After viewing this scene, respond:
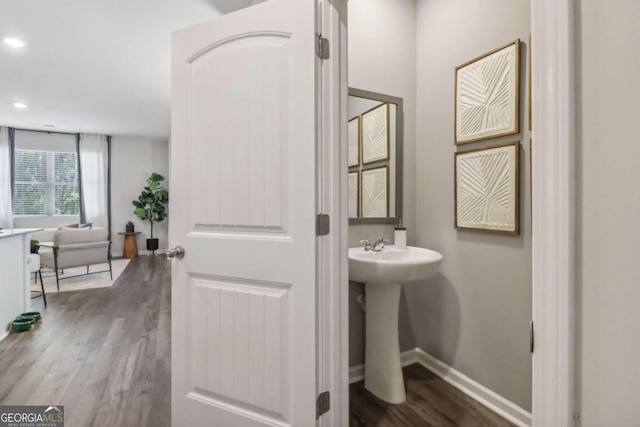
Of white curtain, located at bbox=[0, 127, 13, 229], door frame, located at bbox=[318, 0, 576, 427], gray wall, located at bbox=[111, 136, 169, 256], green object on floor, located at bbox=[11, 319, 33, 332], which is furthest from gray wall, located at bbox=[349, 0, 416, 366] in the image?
white curtain, located at bbox=[0, 127, 13, 229]

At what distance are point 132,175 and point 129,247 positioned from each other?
1.63 meters

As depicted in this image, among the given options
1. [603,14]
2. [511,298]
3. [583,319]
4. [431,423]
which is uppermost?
[603,14]

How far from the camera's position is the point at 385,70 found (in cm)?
217

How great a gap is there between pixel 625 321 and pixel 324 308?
0.98 metres

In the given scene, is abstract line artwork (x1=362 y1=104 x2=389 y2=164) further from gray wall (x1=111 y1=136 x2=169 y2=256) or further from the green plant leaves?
gray wall (x1=111 y1=136 x2=169 y2=256)

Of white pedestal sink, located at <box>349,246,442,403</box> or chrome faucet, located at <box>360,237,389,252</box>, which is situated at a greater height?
chrome faucet, located at <box>360,237,389,252</box>

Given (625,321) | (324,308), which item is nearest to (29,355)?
(324,308)

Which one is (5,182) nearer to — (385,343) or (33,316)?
(33,316)

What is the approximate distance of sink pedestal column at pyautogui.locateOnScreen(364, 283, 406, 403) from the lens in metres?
1.86

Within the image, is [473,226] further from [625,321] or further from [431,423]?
[625,321]

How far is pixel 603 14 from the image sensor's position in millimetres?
493

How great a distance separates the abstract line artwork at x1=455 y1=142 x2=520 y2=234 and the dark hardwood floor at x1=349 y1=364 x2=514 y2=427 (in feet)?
3.24

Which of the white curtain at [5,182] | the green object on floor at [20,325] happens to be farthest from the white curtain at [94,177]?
the green object on floor at [20,325]

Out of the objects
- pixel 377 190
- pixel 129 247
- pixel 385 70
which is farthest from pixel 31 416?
pixel 129 247
